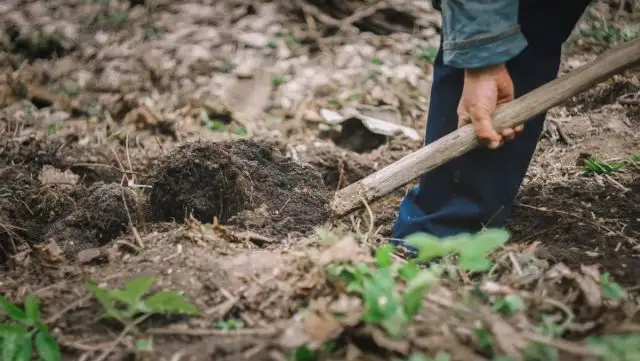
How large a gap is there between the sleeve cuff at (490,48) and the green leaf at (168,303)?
115 centimetres

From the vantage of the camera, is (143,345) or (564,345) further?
(143,345)

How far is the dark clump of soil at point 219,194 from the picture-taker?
2400mm

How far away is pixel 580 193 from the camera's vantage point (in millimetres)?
2637

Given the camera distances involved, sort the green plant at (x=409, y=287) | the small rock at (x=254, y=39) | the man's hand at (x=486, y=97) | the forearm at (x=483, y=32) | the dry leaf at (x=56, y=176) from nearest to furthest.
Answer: the green plant at (x=409, y=287) → the forearm at (x=483, y=32) → the man's hand at (x=486, y=97) → the dry leaf at (x=56, y=176) → the small rock at (x=254, y=39)

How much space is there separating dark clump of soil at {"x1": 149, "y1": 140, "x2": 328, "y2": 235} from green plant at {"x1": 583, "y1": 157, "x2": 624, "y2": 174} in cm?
126

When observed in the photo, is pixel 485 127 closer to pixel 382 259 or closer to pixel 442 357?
pixel 382 259

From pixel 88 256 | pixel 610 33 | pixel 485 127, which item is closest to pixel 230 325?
pixel 88 256

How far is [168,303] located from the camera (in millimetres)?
1496

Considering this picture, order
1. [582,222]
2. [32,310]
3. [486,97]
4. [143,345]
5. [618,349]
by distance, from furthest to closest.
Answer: [582,222] → [486,97] → [32,310] → [143,345] → [618,349]

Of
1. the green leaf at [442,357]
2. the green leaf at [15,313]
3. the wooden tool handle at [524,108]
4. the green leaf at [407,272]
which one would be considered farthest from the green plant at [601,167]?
the green leaf at [15,313]

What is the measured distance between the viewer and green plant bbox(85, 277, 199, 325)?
1469 mm

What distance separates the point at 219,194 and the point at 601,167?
172 centimetres

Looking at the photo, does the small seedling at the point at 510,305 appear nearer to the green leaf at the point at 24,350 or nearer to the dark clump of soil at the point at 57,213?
the green leaf at the point at 24,350

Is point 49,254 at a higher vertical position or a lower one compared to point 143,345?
lower
